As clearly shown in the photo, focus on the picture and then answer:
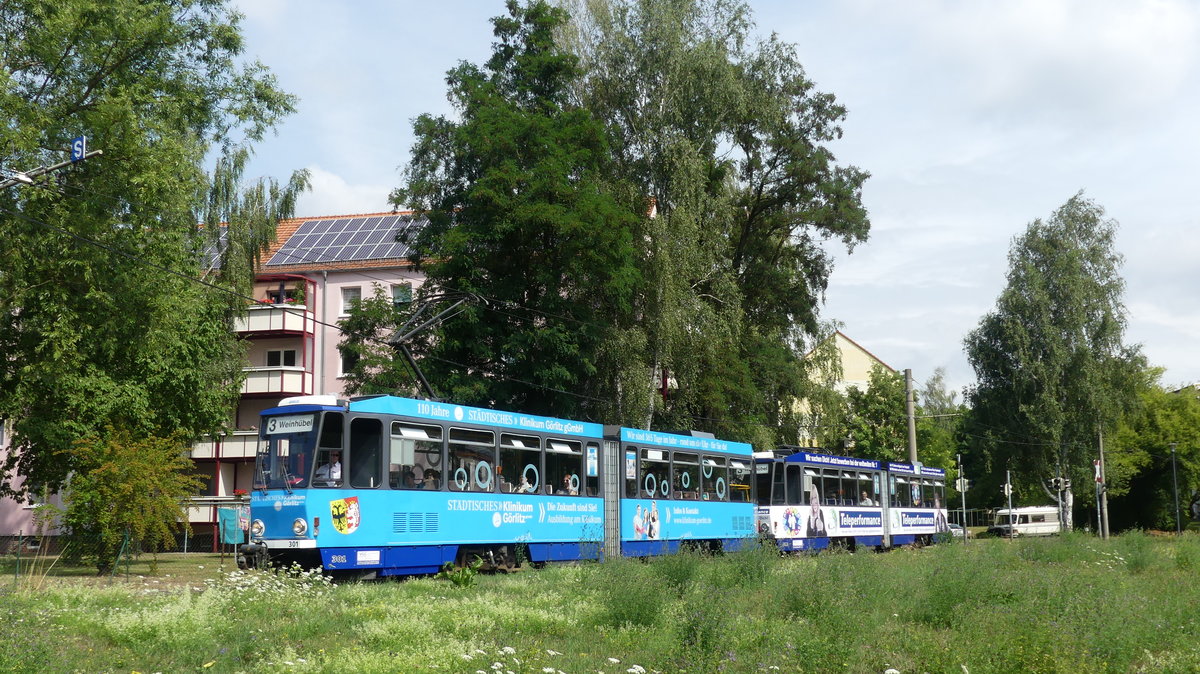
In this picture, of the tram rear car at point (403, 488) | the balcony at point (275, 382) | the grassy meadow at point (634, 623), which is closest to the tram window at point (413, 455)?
the tram rear car at point (403, 488)

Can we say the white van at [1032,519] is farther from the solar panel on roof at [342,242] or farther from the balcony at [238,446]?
the balcony at [238,446]

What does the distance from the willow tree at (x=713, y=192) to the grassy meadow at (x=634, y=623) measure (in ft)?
54.3

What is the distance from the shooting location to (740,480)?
1232 inches

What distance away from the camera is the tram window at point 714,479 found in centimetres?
2945

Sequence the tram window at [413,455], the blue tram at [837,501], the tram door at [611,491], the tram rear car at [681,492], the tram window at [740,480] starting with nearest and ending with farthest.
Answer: the tram window at [413,455], the tram door at [611,491], the tram rear car at [681,492], the tram window at [740,480], the blue tram at [837,501]

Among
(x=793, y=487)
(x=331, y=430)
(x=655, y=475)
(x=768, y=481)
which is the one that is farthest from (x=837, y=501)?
(x=331, y=430)

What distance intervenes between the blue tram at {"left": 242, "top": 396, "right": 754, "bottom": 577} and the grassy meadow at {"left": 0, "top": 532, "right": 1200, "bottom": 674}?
58.1 inches

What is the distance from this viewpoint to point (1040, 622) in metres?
12.0

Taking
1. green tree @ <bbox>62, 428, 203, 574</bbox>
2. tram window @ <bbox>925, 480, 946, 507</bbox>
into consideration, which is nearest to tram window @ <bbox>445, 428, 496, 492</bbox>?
green tree @ <bbox>62, 428, 203, 574</bbox>

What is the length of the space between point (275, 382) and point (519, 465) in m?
28.0

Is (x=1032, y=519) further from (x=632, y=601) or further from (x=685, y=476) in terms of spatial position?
(x=632, y=601)

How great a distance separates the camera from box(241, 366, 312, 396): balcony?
48219 millimetres

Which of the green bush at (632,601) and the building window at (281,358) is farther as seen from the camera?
the building window at (281,358)

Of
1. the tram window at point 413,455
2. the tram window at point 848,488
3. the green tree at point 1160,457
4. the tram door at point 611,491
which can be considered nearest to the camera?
the tram window at point 413,455
